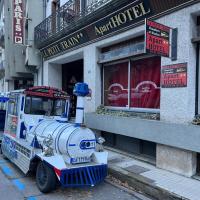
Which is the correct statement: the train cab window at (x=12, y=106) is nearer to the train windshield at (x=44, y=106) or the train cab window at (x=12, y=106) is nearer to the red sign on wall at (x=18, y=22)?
the train windshield at (x=44, y=106)

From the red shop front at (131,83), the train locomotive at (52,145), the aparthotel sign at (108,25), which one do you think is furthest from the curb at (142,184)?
the aparthotel sign at (108,25)

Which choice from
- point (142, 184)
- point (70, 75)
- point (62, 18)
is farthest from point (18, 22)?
point (142, 184)

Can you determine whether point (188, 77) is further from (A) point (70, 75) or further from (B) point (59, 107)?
(A) point (70, 75)

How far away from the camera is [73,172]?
5.31 m

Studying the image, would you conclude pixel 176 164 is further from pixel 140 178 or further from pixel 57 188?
pixel 57 188

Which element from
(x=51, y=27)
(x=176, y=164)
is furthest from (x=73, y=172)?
(x=51, y=27)

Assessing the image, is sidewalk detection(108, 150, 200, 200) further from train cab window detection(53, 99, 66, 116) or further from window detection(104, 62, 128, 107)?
window detection(104, 62, 128, 107)

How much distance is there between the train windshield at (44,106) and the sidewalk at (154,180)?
6.62 ft

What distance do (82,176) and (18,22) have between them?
39.0 feet

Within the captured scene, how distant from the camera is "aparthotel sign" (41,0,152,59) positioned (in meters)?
7.40

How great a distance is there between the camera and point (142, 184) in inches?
222

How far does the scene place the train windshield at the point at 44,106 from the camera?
23.9ft

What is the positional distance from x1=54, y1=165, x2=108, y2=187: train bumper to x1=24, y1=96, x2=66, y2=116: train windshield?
98.9 inches

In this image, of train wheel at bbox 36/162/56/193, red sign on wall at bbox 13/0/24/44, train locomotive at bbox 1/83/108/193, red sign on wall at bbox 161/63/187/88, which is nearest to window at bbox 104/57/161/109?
red sign on wall at bbox 161/63/187/88
